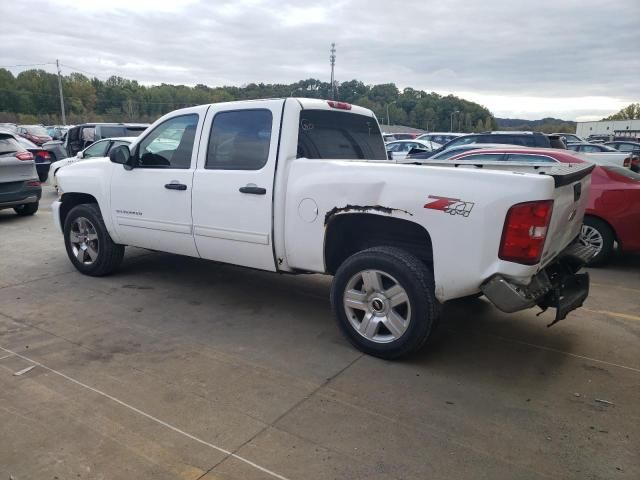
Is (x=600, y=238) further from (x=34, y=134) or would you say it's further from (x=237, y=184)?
(x=34, y=134)

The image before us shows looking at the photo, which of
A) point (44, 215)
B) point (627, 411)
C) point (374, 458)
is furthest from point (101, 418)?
point (44, 215)

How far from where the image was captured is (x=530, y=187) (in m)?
3.15

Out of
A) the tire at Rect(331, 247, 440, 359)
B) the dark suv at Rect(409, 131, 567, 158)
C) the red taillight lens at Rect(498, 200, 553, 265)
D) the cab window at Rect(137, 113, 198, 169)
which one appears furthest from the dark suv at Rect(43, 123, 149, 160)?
the red taillight lens at Rect(498, 200, 553, 265)

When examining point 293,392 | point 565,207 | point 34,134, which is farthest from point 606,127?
point 293,392

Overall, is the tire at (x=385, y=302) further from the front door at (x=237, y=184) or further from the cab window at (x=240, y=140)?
the cab window at (x=240, y=140)

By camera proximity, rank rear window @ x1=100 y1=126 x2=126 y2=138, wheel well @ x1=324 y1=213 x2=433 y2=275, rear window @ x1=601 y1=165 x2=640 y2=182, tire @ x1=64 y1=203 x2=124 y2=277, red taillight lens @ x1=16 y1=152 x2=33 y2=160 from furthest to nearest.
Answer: rear window @ x1=100 y1=126 x2=126 y2=138 < red taillight lens @ x1=16 y1=152 x2=33 y2=160 < rear window @ x1=601 y1=165 x2=640 y2=182 < tire @ x1=64 y1=203 x2=124 y2=277 < wheel well @ x1=324 y1=213 x2=433 y2=275

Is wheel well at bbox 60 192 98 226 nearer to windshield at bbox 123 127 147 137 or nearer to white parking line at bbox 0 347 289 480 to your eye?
white parking line at bbox 0 347 289 480

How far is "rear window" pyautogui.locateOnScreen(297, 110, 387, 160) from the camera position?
4.50 metres

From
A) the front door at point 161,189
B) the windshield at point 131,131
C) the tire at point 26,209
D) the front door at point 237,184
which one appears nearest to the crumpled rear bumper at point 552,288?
the front door at point 237,184

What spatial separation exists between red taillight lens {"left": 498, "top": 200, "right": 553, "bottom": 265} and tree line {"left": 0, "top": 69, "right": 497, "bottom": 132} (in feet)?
133

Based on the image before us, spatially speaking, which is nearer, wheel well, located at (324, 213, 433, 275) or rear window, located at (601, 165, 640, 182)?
wheel well, located at (324, 213, 433, 275)

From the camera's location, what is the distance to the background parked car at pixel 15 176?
9.23 meters

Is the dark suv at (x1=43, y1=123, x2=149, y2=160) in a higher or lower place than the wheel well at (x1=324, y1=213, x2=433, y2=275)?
higher

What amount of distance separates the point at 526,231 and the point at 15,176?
9.25 m
